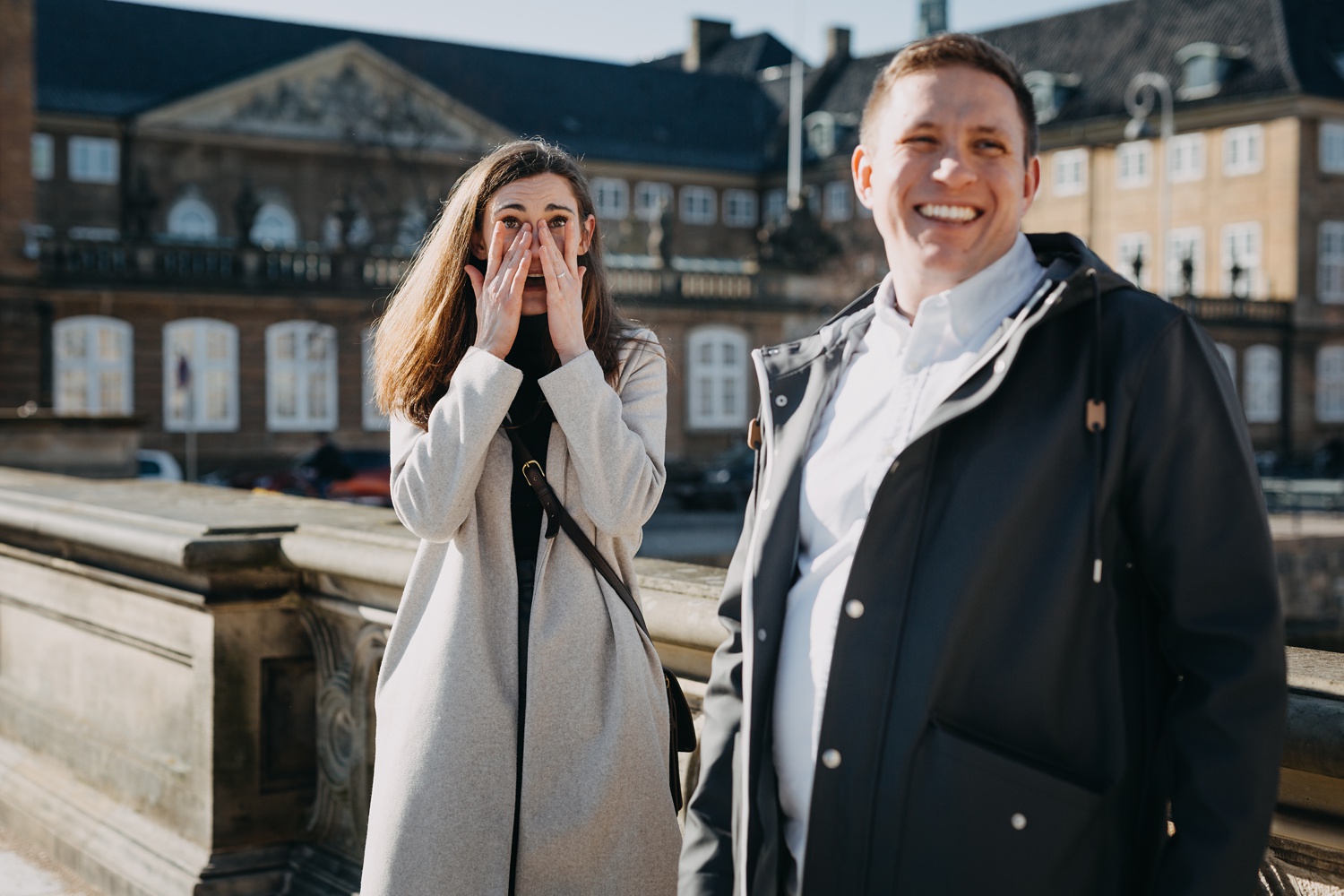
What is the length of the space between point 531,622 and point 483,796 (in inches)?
11.6

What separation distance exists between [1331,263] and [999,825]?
156ft

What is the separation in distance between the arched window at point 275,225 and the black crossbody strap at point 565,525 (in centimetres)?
4448

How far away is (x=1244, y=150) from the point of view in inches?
1758

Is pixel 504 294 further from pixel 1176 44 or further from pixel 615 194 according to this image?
pixel 615 194

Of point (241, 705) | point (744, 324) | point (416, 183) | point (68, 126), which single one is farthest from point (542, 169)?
point (68, 126)

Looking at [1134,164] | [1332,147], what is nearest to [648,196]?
[1134,164]

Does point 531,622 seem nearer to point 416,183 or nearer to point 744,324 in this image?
point 744,324

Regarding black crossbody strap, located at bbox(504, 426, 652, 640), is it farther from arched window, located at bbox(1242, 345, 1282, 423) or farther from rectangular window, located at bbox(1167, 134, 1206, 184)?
rectangular window, located at bbox(1167, 134, 1206, 184)

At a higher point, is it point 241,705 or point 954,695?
point 954,695

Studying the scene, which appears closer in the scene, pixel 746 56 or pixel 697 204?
pixel 697 204

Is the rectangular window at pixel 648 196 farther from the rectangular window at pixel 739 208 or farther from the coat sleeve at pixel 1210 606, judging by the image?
the coat sleeve at pixel 1210 606

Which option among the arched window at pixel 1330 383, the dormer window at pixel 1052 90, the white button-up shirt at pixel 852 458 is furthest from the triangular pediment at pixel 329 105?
the white button-up shirt at pixel 852 458

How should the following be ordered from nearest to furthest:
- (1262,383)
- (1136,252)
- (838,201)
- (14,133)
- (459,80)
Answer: (14,133) → (1262,383) → (1136,252) → (459,80) → (838,201)

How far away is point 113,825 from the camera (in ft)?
14.8
